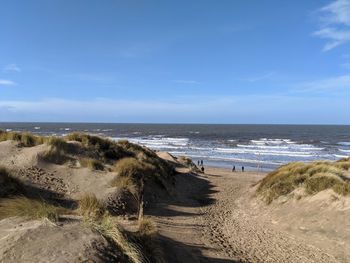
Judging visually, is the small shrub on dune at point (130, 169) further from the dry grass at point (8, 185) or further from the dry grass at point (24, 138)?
the dry grass at point (8, 185)

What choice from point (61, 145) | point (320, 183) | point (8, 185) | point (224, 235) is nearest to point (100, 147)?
point (61, 145)

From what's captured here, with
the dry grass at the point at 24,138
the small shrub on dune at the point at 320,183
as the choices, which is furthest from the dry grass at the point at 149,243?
the dry grass at the point at 24,138

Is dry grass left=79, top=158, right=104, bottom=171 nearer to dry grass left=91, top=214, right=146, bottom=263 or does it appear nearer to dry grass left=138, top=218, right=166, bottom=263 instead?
dry grass left=138, top=218, right=166, bottom=263

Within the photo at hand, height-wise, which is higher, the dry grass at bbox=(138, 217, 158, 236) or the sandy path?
the dry grass at bbox=(138, 217, 158, 236)

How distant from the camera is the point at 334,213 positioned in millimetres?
13797

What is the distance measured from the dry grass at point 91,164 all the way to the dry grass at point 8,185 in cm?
514

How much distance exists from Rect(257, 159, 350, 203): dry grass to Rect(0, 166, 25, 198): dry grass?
11310 millimetres

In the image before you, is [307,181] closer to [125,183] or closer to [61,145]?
[125,183]

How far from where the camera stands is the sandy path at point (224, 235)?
1035cm

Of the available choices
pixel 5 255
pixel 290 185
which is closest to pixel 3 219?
pixel 5 255

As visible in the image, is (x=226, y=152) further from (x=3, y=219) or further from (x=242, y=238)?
(x=3, y=219)

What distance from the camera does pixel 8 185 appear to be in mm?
11945

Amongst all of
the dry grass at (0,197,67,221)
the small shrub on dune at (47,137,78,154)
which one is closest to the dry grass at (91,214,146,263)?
the dry grass at (0,197,67,221)

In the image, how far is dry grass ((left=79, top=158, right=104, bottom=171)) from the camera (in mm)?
17994
